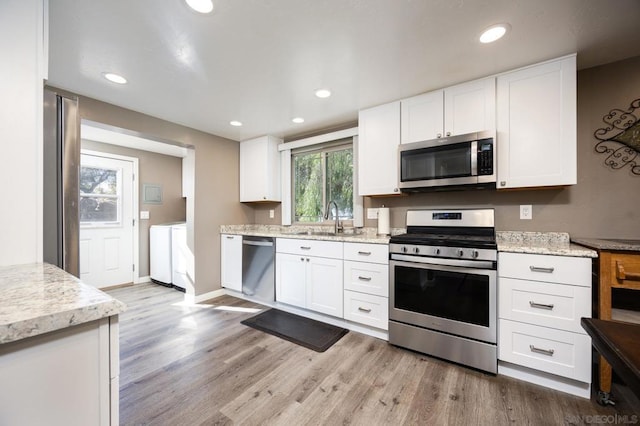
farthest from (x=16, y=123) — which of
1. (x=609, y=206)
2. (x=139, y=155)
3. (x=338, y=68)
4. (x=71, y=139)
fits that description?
(x=139, y=155)

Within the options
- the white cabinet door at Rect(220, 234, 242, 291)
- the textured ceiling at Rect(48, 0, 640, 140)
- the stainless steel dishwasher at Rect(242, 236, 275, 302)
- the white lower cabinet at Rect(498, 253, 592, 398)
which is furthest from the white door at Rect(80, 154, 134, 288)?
the white lower cabinet at Rect(498, 253, 592, 398)

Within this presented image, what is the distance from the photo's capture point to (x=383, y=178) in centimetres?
255

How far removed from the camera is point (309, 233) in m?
3.25

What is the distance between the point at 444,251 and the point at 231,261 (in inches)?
106

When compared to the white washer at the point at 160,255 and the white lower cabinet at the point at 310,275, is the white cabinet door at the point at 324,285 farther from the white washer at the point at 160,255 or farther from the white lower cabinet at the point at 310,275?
the white washer at the point at 160,255

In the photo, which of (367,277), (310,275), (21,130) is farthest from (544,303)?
(21,130)

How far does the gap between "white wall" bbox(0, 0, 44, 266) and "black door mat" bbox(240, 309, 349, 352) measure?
1867 millimetres

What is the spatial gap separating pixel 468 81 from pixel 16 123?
2.76 m

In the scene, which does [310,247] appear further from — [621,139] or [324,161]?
[621,139]

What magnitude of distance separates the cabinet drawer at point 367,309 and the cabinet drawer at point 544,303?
0.87m

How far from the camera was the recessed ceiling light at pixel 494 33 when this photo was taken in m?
1.53

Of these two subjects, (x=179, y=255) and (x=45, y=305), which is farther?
(x=179, y=255)

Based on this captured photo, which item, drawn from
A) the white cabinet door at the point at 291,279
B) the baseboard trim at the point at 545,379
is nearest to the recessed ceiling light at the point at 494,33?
the baseboard trim at the point at 545,379

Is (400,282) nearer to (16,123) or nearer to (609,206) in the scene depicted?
(609,206)
